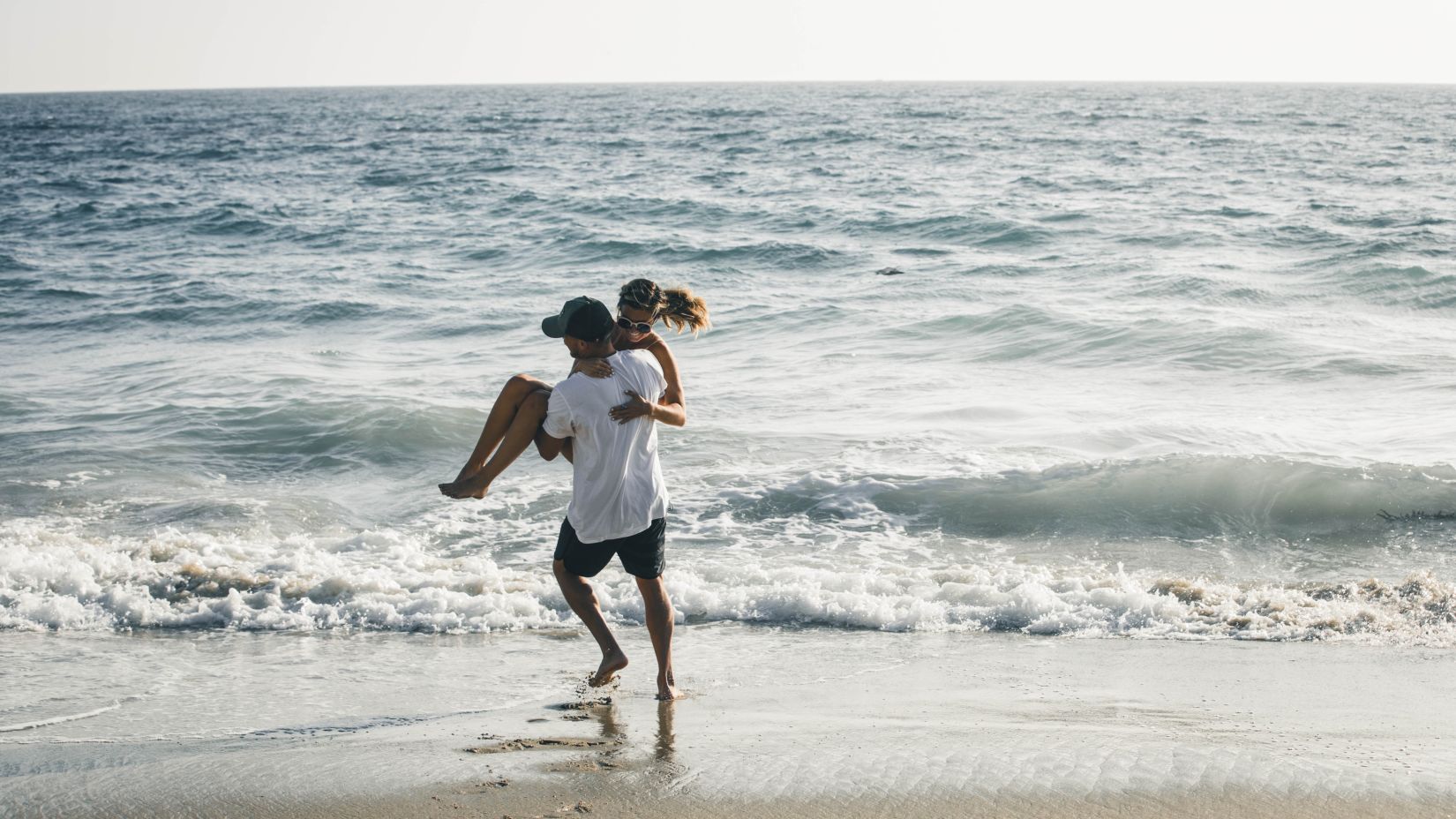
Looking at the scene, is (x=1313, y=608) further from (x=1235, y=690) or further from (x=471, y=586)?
(x=471, y=586)

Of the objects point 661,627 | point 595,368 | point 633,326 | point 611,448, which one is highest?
point 633,326

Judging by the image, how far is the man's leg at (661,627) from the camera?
14.2ft

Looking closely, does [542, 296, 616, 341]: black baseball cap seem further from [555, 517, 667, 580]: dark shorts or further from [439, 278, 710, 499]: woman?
[555, 517, 667, 580]: dark shorts

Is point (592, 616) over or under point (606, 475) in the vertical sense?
under

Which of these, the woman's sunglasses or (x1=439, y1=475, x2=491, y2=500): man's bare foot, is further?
the woman's sunglasses

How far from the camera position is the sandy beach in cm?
346

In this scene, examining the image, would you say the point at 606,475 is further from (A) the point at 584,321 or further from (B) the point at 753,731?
(B) the point at 753,731

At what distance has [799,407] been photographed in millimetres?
10164

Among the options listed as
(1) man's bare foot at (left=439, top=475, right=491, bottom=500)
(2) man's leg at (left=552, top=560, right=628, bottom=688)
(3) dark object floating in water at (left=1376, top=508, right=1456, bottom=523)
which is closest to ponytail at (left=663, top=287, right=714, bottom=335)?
(1) man's bare foot at (left=439, top=475, right=491, bottom=500)

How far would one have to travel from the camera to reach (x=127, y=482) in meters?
8.36

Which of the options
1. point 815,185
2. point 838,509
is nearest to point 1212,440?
point 838,509

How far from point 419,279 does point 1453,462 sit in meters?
13.7

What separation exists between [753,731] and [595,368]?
1373 millimetres

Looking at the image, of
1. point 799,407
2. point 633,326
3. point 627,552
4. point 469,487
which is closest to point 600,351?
point 633,326
